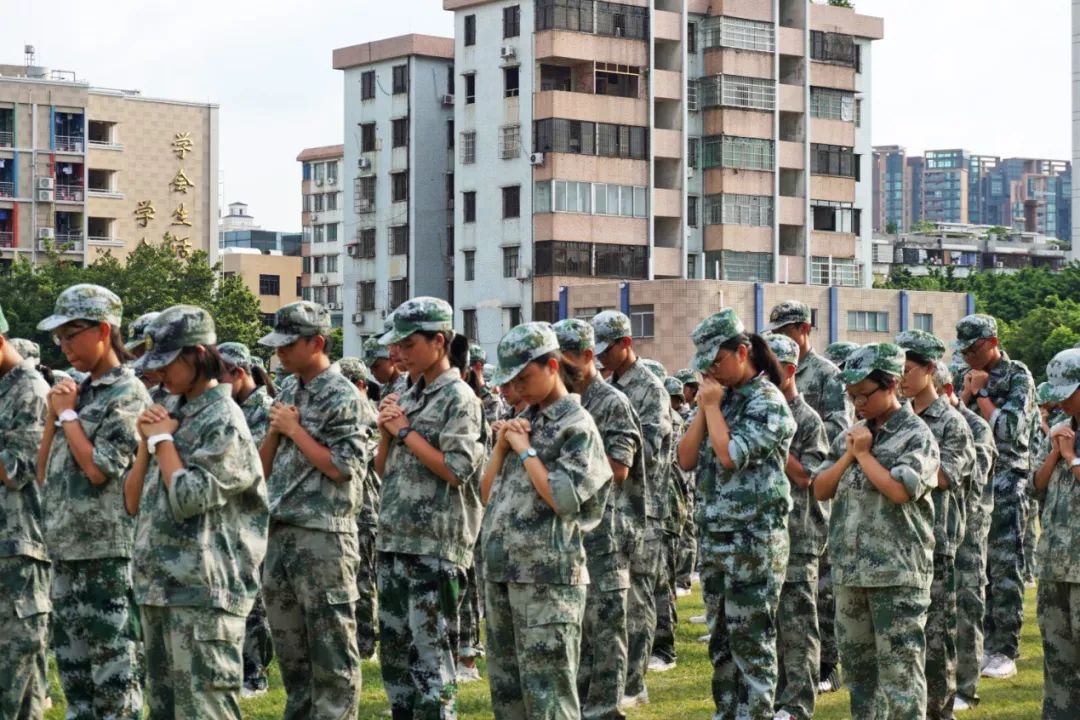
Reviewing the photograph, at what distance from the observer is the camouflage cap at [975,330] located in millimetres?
12945

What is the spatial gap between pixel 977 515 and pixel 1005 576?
4.91 ft

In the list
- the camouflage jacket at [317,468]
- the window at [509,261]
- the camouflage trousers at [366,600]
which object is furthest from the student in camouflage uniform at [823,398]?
the window at [509,261]

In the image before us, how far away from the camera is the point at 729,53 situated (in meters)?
66.1

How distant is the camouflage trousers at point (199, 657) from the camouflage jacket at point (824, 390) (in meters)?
5.46

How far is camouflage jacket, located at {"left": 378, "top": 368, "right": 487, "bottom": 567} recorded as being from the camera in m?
9.57

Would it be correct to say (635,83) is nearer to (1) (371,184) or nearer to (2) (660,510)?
(1) (371,184)

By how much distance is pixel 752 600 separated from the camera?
Result: 10.1m

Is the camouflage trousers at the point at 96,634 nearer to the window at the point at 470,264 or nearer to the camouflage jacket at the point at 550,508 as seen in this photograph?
the camouflage jacket at the point at 550,508

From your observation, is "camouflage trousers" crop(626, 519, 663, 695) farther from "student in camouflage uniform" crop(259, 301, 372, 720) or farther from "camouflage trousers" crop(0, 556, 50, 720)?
"camouflage trousers" crop(0, 556, 50, 720)

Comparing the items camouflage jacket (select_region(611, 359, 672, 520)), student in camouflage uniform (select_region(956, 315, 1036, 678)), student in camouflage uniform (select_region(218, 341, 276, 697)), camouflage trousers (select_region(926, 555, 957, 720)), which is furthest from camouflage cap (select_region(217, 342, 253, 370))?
student in camouflage uniform (select_region(956, 315, 1036, 678))

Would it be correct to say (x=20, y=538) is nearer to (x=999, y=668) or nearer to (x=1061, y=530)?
(x=1061, y=530)

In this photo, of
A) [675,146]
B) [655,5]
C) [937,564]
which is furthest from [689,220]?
[937,564]

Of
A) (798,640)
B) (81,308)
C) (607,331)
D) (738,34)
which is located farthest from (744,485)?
(738,34)

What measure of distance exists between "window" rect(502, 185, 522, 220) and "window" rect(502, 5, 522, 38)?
513 centimetres
